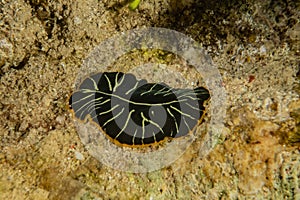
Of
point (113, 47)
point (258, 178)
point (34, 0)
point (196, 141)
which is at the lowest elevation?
point (258, 178)

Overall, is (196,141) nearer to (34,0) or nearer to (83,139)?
(83,139)

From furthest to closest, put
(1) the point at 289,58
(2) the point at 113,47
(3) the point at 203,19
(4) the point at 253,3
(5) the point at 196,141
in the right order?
(2) the point at 113,47 → (3) the point at 203,19 → (4) the point at 253,3 → (1) the point at 289,58 → (5) the point at 196,141

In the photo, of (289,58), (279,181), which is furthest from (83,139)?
(289,58)

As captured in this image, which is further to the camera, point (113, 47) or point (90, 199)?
point (113, 47)

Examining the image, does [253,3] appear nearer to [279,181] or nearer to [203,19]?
[203,19]

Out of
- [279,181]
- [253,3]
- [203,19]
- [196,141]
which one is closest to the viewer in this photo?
[279,181]

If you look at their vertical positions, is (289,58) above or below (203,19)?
below
